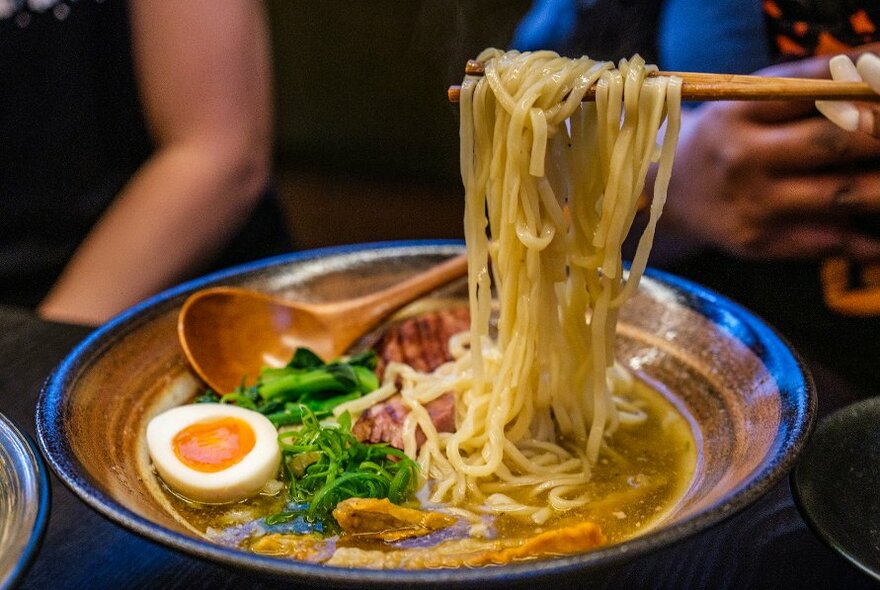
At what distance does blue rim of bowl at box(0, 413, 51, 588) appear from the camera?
964 millimetres

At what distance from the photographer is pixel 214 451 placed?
164cm

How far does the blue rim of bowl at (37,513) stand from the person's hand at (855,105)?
1582mm

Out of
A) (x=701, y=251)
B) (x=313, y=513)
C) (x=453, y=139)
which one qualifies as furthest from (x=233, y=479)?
(x=453, y=139)

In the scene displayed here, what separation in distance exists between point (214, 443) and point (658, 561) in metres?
0.93

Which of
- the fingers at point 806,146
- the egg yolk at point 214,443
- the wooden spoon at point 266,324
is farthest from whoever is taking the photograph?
the fingers at point 806,146

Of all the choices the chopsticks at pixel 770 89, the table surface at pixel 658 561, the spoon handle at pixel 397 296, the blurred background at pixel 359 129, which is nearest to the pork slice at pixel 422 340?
the spoon handle at pixel 397 296

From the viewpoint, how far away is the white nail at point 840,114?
176 centimetres

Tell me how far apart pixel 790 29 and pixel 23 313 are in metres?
2.67

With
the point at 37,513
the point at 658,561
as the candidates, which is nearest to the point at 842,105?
the point at 658,561

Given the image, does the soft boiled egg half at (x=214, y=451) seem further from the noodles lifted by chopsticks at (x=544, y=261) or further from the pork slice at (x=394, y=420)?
the noodles lifted by chopsticks at (x=544, y=261)

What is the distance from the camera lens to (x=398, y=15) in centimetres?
611

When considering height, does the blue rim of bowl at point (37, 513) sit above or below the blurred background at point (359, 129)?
above

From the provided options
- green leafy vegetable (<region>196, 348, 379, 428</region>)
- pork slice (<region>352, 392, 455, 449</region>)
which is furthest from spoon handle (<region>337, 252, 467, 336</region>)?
pork slice (<region>352, 392, 455, 449</region>)

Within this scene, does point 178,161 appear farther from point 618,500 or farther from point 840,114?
point 840,114
